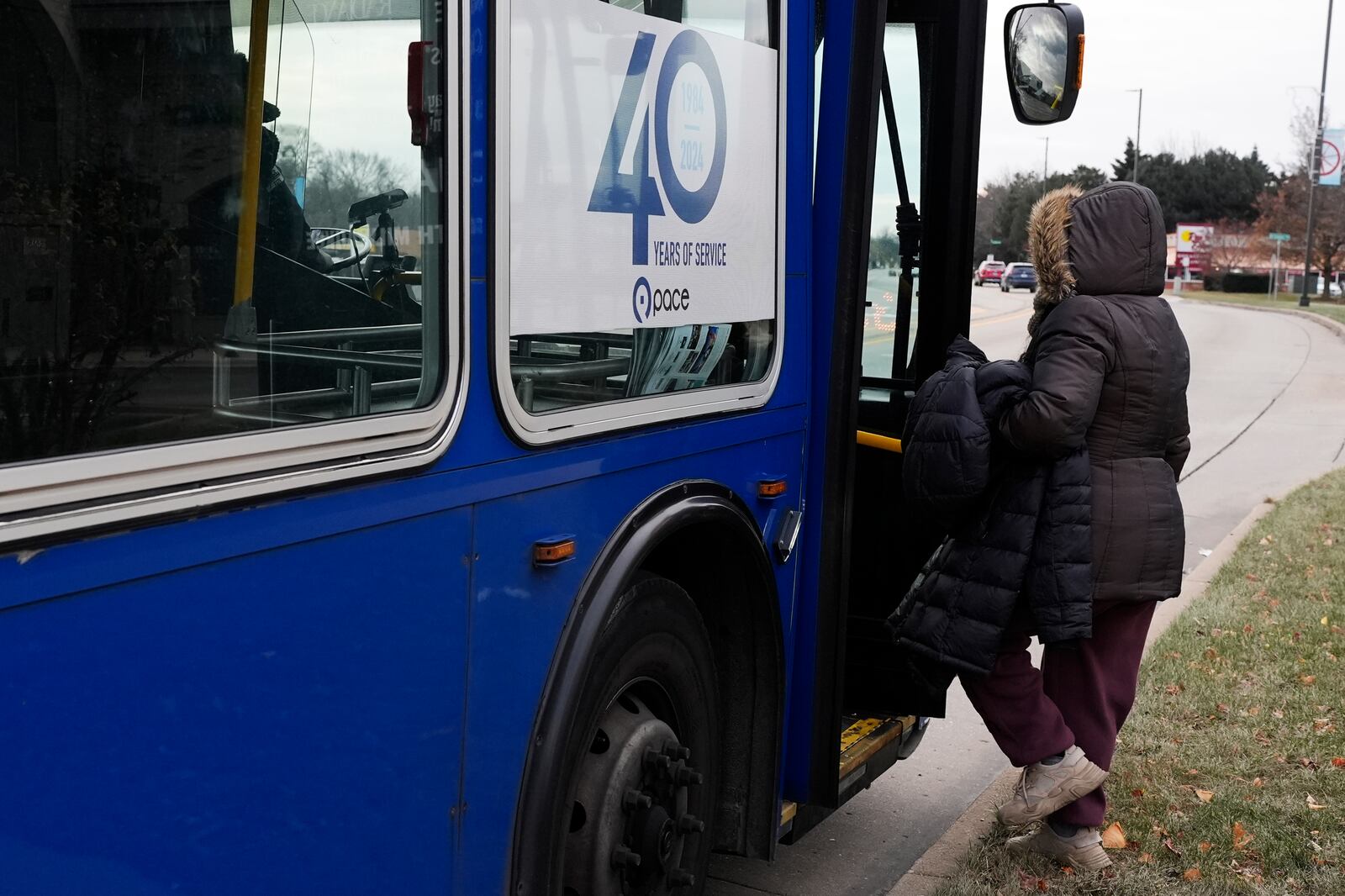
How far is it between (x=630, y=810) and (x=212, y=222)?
1514 mm

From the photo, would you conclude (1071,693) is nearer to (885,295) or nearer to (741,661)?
(741,661)

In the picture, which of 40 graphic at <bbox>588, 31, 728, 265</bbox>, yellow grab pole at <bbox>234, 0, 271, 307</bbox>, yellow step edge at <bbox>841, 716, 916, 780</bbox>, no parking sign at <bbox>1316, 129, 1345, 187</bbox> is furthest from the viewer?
no parking sign at <bbox>1316, 129, 1345, 187</bbox>

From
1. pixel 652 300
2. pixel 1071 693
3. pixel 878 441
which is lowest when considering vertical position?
pixel 1071 693

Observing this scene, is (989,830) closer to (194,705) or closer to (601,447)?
(601,447)

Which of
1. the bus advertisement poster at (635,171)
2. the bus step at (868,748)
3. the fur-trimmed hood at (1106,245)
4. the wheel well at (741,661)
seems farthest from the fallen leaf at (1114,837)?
the bus advertisement poster at (635,171)

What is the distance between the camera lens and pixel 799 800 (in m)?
3.56

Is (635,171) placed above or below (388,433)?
above

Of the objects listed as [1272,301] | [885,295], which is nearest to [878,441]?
[885,295]

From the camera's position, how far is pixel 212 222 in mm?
1878

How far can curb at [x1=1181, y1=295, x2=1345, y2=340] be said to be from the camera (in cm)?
3222

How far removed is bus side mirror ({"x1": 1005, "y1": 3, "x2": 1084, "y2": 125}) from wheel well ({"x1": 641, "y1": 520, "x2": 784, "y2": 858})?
5.31ft

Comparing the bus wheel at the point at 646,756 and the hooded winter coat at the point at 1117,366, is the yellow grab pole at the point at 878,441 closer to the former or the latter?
the hooded winter coat at the point at 1117,366

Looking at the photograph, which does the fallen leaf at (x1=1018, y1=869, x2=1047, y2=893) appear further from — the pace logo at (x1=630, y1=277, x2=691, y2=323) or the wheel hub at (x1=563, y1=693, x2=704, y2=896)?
the pace logo at (x1=630, y1=277, x2=691, y2=323)

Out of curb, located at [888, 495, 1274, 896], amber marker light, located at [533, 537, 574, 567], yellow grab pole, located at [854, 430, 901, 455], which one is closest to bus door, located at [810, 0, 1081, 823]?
yellow grab pole, located at [854, 430, 901, 455]
